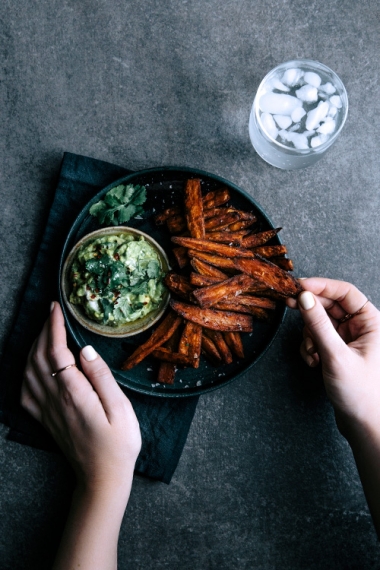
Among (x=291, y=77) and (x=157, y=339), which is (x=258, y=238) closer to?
(x=157, y=339)

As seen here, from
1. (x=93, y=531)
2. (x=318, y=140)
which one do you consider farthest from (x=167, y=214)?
(x=93, y=531)

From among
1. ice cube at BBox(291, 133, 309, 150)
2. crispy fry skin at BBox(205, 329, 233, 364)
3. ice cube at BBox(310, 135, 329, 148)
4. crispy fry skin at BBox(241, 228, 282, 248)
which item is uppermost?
ice cube at BBox(310, 135, 329, 148)

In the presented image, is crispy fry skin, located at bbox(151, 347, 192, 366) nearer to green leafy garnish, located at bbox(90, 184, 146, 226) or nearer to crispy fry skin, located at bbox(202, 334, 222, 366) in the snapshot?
crispy fry skin, located at bbox(202, 334, 222, 366)

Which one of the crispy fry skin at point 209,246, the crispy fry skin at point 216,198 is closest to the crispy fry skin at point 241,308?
the crispy fry skin at point 209,246

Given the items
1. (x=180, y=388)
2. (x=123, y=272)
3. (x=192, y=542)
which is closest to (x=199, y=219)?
(x=123, y=272)

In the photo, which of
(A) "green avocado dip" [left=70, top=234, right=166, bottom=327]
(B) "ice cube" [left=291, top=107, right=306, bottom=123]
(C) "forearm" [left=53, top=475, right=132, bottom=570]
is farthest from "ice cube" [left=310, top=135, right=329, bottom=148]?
(C) "forearm" [left=53, top=475, right=132, bottom=570]

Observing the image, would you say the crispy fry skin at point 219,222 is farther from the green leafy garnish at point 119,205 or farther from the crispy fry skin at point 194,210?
the green leafy garnish at point 119,205
